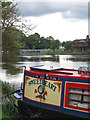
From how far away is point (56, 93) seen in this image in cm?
632

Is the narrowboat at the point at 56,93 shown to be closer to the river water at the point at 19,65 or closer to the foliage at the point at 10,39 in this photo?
the river water at the point at 19,65

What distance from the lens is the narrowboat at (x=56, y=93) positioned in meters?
5.81

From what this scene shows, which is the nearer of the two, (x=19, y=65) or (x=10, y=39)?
(x=10, y=39)

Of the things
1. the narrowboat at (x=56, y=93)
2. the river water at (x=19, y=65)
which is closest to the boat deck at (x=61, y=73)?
the narrowboat at (x=56, y=93)

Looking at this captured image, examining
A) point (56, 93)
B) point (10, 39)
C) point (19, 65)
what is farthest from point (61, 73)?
point (19, 65)

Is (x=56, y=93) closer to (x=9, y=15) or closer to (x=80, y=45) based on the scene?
(x=9, y=15)

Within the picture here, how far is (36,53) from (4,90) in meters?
Result: 73.0

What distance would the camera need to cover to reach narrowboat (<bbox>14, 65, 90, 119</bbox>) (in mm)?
5809

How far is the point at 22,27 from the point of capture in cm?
1284

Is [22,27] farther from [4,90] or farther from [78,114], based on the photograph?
[78,114]

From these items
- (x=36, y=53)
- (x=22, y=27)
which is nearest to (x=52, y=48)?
(x=36, y=53)

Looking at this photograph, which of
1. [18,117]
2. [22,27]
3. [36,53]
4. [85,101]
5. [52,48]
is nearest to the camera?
[85,101]

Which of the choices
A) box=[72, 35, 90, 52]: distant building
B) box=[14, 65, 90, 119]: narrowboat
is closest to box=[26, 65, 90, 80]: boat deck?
box=[14, 65, 90, 119]: narrowboat

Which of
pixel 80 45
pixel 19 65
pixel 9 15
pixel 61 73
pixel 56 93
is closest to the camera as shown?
pixel 56 93
